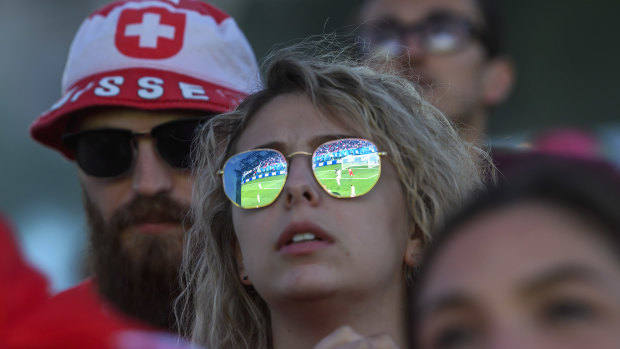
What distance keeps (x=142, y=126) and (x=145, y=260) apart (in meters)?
0.46

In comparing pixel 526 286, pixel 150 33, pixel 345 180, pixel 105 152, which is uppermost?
pixel 150 33

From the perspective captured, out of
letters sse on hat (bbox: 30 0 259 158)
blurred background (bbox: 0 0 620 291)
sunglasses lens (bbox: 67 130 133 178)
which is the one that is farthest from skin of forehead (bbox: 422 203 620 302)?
blurred background (bbox: 0 0 620 291)

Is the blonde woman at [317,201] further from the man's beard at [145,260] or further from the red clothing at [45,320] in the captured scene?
the red clothing at [45,320]

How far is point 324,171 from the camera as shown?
2230 millimetres

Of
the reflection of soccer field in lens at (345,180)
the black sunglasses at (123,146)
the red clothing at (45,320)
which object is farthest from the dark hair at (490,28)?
the red clothing at (45,320)

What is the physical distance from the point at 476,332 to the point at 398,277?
3.43 feet

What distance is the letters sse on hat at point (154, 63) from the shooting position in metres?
3.05

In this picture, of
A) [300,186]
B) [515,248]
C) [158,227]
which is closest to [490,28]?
[158,227]

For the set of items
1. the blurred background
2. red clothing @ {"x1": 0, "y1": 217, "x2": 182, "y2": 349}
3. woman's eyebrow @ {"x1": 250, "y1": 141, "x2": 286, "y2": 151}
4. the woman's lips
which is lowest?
the blurred background

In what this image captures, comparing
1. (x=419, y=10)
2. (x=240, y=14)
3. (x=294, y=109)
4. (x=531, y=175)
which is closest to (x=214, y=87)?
(x=294, y=109)

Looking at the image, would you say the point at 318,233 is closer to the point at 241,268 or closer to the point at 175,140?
the point at 241,268

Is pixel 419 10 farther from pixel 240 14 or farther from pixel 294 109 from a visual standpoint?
pixel 240 14

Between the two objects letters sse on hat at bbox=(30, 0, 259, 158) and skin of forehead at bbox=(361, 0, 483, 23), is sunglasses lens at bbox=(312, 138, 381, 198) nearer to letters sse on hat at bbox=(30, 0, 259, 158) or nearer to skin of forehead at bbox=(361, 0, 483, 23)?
letters sse on hat at bbox=(30, 0, 259, 158)

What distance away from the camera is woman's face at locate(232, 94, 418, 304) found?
2131mm
